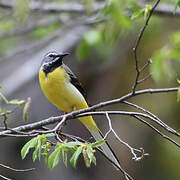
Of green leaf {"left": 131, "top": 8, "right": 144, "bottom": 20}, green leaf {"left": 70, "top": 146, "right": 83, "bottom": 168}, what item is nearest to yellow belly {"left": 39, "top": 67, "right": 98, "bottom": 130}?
green leaf {"left": 131, "top": 8, "right": 144, "bottom": 20}

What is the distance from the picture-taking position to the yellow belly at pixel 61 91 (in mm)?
5223

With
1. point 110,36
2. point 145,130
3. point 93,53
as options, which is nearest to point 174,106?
point 145,130

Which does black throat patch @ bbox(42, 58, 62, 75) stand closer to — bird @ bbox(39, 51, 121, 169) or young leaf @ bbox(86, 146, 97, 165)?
bird @ bbox(39, 51, 121, 169)

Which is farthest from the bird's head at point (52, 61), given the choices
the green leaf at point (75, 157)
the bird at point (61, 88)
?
the green leaf at point (75, 157)

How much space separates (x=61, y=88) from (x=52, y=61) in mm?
467

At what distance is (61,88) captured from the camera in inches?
207

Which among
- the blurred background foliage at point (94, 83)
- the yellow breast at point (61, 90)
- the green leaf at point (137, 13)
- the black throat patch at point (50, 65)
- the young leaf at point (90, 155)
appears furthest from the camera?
the blurred background foliage at point (94, 83)

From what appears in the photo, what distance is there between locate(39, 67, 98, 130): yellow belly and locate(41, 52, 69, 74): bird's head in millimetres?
66

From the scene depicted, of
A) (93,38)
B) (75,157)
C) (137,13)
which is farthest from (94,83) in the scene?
(75,157)

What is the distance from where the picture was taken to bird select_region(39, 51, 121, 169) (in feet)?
17.1

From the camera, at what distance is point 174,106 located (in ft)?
32.8

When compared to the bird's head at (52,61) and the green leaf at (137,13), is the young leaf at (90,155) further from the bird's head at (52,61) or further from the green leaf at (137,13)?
the bird's head at (52,61)

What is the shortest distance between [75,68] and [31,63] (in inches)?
64.7

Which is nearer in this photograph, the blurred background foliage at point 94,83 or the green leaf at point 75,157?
the green leaf at point 75,157
